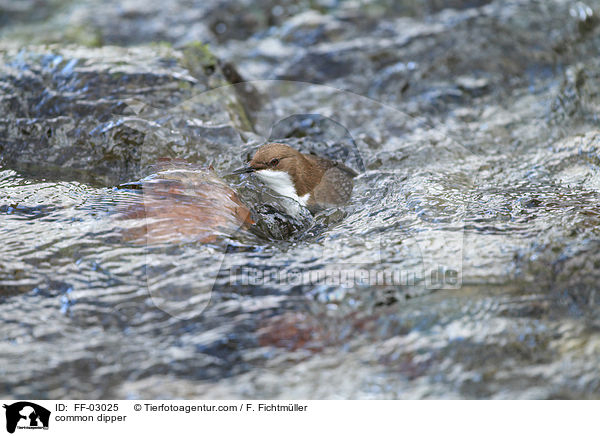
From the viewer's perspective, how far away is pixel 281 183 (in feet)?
12.7

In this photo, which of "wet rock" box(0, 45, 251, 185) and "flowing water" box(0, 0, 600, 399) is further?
"wet rock" box(0, 45, 251, 185)

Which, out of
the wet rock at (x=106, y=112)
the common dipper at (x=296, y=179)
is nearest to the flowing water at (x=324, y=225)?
the wet rock at (x=106, y=112)

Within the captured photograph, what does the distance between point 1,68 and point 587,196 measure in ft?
14.2

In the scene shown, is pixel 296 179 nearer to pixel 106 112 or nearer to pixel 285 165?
pixel 285 165

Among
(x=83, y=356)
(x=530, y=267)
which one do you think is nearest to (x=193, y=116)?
(x=83, y=356)

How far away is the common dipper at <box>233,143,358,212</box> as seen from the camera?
3.80 m

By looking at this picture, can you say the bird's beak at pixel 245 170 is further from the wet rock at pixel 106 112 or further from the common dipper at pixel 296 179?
the wet rock at pixel 106 112
